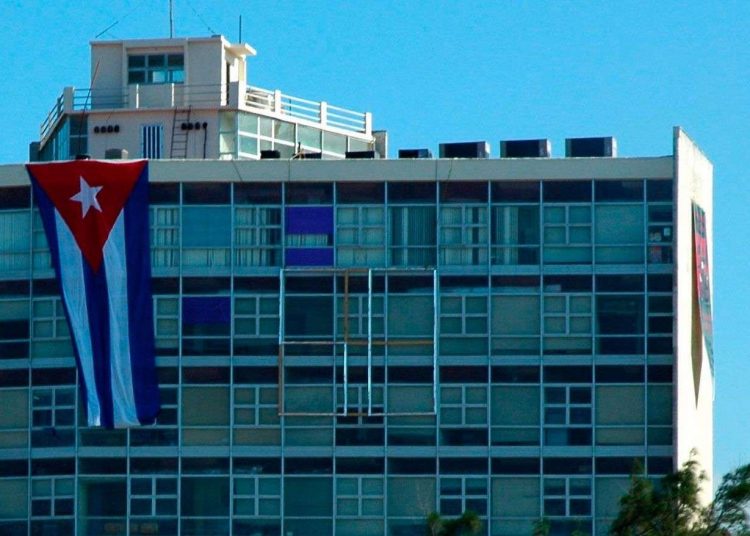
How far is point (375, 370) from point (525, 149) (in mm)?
9258

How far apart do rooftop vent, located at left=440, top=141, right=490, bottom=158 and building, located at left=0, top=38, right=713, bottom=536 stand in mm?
2051

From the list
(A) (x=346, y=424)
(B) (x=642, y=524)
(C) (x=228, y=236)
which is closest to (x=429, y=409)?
(A) (x=346, y=424)

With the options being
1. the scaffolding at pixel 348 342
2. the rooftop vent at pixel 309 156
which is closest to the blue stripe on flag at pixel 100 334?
the scaffolding at pixel 348 342

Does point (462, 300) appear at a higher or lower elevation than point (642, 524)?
higher

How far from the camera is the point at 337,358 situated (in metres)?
88.8

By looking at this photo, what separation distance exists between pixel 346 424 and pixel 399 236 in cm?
642

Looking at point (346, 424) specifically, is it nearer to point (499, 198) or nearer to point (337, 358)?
point (337, 358)

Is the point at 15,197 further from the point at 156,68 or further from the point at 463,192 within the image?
the point at 463,192

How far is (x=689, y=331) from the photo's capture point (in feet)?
297

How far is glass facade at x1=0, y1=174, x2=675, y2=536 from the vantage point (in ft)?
289

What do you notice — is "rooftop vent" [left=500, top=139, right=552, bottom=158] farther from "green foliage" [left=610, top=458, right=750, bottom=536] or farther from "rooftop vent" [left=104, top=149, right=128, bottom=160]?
"green foliage" [left=610, top=458, right=750, bottom=536]

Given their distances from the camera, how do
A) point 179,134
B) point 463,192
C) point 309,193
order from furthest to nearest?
point 179,134 → point 309,193 → point 463,192

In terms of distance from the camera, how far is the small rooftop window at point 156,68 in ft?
325

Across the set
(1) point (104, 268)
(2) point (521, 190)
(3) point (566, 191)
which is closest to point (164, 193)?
(1) point (104, 268)
